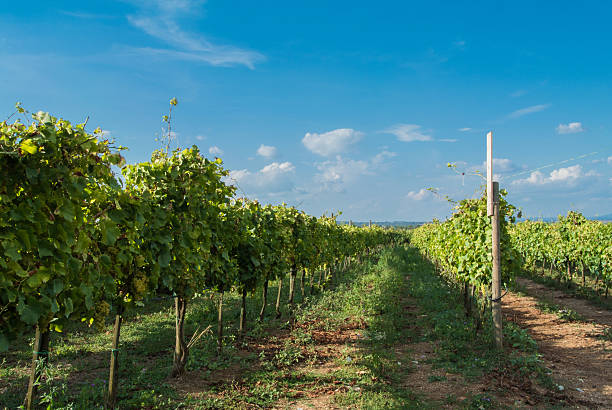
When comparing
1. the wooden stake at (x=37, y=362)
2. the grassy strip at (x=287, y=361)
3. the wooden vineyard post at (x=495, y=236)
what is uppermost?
the wooden vineyard post at (x=495, y=236)

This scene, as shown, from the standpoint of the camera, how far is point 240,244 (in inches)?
360

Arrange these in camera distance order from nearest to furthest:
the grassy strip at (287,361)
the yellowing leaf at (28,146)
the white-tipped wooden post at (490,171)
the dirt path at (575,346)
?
1. the yellowing leaf at (28,146)
2. the grassy strip at (287,361)
3. the dirt path at (575,346)
4. the white-tipped wooden post at (490,171)

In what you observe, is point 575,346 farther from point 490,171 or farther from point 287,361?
point 287,361

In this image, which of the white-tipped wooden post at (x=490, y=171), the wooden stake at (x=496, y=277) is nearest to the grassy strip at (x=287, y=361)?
the wooden stake at (x=496, y=277)

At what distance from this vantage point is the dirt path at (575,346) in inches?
250

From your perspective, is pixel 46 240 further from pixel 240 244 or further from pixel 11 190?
pixel 240 244

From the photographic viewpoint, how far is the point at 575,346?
8.95 meters

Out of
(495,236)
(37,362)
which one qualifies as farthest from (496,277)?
(37,362)

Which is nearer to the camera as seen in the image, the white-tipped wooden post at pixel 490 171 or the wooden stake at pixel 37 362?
the wooden stake at pixel 37 362

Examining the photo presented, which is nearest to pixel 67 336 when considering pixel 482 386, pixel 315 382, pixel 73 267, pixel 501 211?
pixel 315 382

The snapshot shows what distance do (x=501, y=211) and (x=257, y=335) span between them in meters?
6.64

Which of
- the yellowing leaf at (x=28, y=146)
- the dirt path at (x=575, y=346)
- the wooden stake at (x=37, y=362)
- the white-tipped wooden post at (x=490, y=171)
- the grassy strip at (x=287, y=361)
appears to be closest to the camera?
the yellowing leaf at (x=28, y=146)

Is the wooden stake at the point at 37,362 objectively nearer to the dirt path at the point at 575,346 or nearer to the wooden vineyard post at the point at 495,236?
the dirt path at the point at 575,346

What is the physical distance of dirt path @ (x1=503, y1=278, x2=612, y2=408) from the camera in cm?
636
